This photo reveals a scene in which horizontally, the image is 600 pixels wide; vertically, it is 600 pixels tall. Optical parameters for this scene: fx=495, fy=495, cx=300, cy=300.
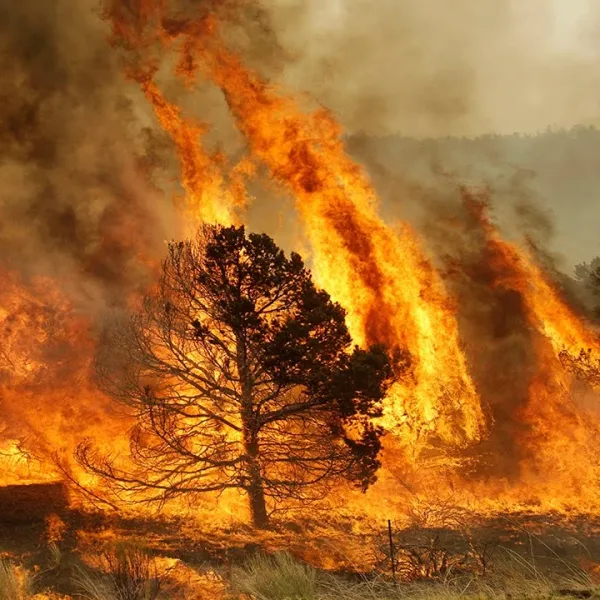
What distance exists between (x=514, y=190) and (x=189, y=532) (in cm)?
2543

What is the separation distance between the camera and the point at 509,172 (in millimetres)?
32656

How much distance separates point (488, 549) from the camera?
1320 cm

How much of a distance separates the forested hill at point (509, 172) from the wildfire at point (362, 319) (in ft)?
9.93

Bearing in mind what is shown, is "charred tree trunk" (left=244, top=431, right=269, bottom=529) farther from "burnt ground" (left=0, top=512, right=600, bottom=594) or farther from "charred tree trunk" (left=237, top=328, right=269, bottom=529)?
"burnt ground" (left=0, top=512, right=600, bottom=594)

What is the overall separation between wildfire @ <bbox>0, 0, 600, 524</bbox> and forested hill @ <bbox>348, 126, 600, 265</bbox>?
303 centimetres

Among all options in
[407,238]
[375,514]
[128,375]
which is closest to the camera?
[128,375]

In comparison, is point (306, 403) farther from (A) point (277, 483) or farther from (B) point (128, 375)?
(B) point (128, 375)

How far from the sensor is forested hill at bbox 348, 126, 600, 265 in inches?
1075

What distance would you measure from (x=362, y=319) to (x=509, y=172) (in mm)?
18392

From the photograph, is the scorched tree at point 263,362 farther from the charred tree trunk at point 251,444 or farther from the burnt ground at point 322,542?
the burnt ground at point 322,542

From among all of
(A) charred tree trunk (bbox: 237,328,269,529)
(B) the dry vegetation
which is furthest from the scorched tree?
(B) the dry vegetation

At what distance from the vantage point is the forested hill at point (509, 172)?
27.3 metres

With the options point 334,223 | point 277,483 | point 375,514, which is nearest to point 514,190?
point 334,223

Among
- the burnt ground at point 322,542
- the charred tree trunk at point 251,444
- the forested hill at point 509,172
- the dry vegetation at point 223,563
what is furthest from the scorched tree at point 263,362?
the forested hill at point 509,172
